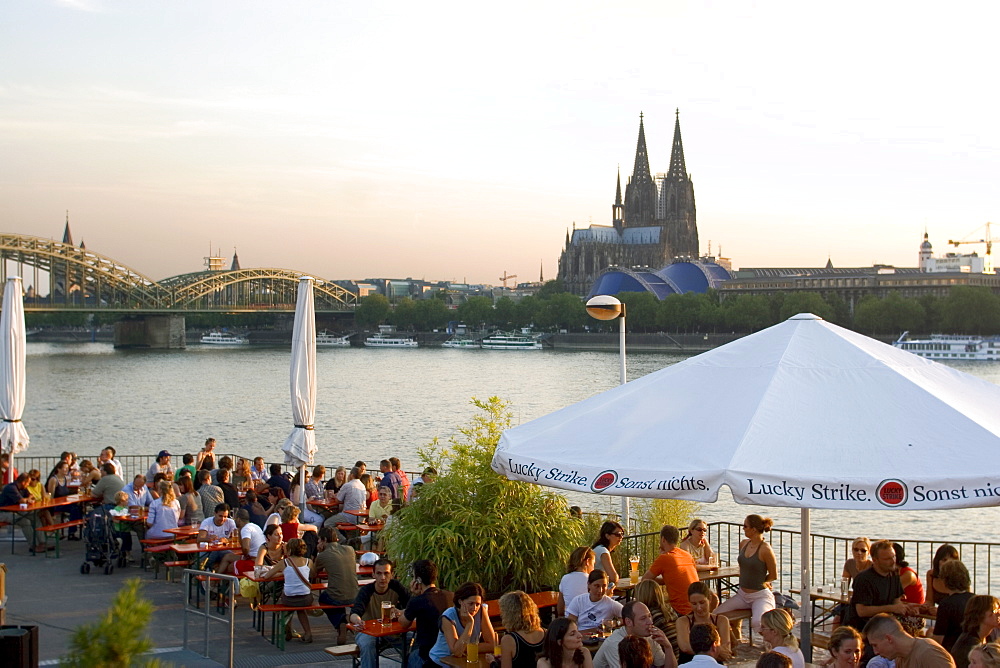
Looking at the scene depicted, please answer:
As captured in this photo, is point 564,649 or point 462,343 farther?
point 462,343

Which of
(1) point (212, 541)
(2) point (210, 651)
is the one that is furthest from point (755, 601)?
(1) point (212, 541)

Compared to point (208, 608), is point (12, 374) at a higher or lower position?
higher

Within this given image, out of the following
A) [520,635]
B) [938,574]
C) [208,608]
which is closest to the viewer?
[520,635]

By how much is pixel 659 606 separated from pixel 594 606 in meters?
0.40

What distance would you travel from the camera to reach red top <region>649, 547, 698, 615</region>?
5.97 metres

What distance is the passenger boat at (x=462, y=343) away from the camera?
99.4m

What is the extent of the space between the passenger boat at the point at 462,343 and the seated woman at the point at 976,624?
92.1m

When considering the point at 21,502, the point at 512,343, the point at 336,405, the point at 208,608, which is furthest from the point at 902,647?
the point at 512,343

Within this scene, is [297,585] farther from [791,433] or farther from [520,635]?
[791,433]

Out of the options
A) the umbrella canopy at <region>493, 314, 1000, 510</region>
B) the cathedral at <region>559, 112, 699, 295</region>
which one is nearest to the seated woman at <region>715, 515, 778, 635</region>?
the umbrella canopy at <region>493, 314, 1000, 510</region>

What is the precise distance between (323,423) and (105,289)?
7220 centimetres

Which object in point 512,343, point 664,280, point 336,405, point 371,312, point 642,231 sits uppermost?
point 642,231

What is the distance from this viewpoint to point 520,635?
497 cm

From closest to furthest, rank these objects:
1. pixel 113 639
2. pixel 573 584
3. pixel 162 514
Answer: pixel 113 639
pixel 573 584
pixel 162 514
